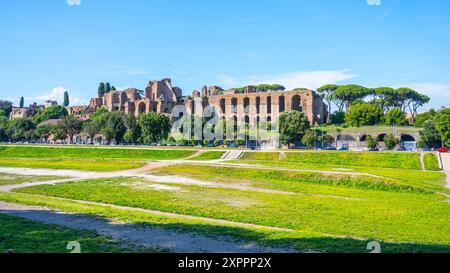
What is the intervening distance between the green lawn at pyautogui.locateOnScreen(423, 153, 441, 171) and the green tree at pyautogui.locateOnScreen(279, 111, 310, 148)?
2027 centimetres

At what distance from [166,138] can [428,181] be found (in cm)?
4867

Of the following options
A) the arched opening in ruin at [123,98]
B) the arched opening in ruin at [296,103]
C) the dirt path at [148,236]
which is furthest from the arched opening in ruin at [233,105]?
the dirt path at [148,236]

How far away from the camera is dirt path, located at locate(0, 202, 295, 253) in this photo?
300 inches

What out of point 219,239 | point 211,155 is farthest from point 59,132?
point 219,239

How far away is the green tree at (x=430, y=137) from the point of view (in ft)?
155

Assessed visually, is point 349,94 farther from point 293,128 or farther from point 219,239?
point 219,239

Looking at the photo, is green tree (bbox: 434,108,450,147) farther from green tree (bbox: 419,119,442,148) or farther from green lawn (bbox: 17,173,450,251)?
green lawn (bbox: 17,173,450,251)

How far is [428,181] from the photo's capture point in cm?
2288

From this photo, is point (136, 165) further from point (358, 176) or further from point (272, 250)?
point (272, 250)

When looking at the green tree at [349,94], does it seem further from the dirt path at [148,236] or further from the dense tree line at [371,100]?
the dirt path at [148,236]

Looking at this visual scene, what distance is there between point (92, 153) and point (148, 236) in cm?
4104

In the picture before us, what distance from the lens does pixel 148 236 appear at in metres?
8.62

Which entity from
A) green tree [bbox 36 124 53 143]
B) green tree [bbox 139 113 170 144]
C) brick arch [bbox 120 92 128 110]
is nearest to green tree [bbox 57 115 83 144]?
green tree [bbox 36 124 53 143]
